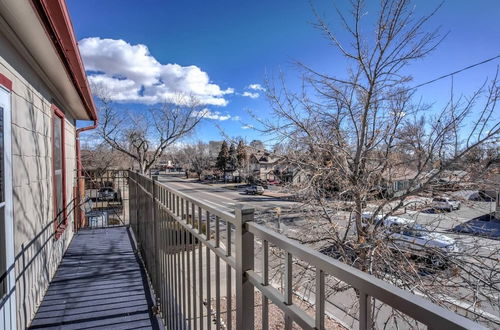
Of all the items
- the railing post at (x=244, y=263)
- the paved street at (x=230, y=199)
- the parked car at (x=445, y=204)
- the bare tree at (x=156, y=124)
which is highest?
the bare tree at (x=156, y=124)

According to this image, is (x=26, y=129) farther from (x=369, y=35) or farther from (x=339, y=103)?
(x=369, y=35)

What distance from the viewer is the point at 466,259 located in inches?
136

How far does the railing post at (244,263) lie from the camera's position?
1097 millimetres

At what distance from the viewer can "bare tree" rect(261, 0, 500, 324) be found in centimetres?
341

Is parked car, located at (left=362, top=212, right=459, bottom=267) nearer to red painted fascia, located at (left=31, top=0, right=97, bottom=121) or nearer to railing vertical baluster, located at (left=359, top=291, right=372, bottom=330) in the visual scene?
railing vertical baluster, located at (left=359, top=291, right=372, bottom=330)

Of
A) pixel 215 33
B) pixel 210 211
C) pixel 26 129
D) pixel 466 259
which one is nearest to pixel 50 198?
pixel 26 129

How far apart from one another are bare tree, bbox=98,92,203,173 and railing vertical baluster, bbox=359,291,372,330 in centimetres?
1696

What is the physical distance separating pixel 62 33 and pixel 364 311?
2.81m

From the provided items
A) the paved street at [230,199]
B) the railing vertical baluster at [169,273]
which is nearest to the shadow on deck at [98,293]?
the railing vertical baluster at [169,273]

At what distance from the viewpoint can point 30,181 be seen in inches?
108

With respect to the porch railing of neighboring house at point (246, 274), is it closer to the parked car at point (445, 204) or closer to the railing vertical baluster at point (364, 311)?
the railing vertical baluster at point (364, 311)

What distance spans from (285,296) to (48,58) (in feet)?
10.7

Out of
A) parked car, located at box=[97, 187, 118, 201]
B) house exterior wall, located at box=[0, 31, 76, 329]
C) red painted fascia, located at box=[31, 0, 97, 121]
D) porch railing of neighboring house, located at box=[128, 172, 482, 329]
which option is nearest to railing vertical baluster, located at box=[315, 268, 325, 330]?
porch railing of neighboring house, located at box=[128, 172, 482, 329]

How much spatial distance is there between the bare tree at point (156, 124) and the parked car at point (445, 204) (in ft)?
48.4
